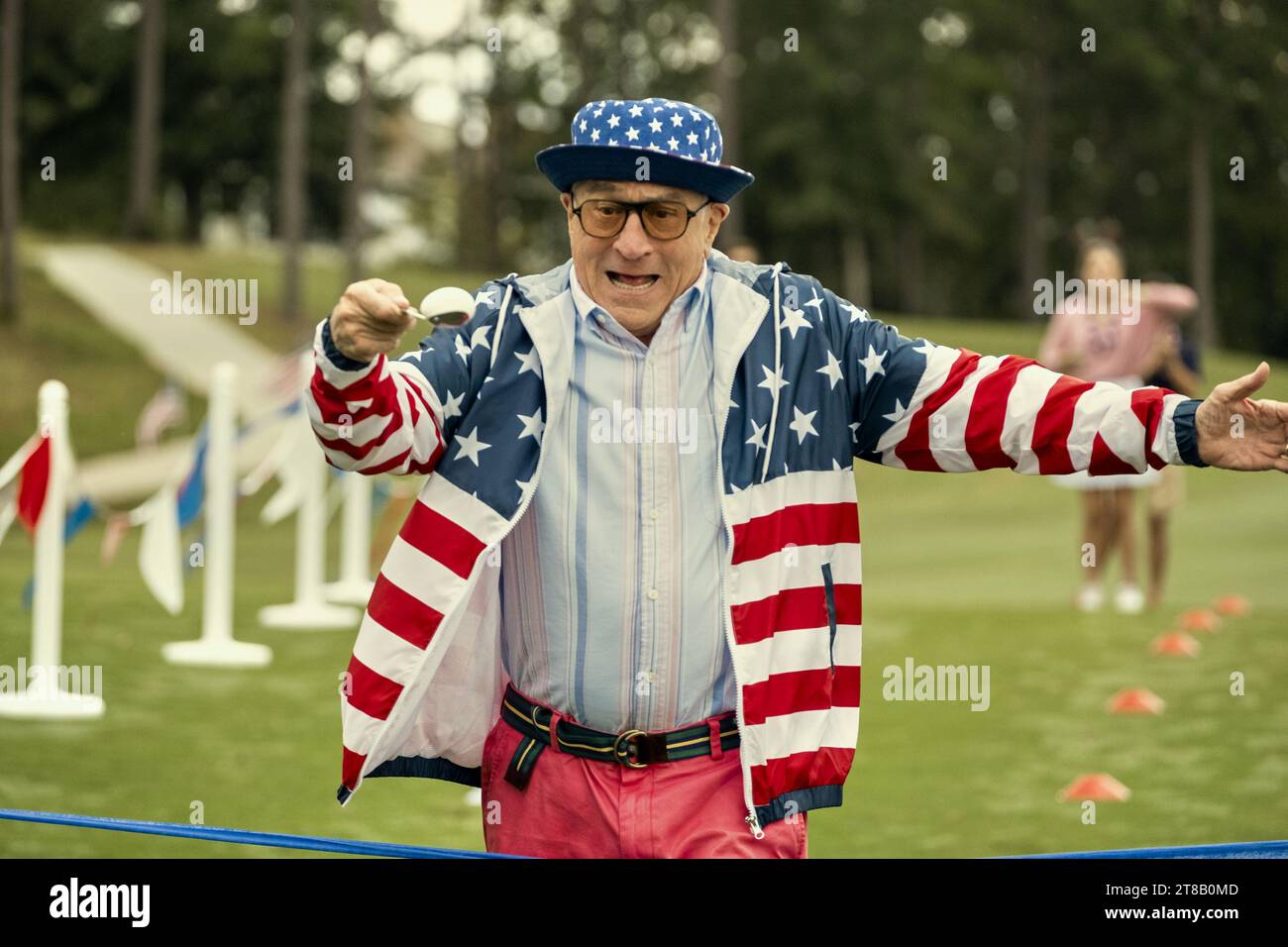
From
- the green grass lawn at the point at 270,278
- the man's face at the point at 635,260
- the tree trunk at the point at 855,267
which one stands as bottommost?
the man's face at the point at 635,260

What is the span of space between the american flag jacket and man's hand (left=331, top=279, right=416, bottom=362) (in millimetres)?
227

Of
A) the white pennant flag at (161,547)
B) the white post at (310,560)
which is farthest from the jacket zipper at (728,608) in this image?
the white post at (310,560)

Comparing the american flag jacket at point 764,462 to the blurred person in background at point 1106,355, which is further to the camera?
the blurred person in background at point 1106,355

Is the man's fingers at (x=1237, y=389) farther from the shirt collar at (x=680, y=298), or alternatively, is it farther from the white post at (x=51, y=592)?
the white post at (x=51, y=592)

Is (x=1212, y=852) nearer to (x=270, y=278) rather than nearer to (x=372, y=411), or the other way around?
(x=372, y=411)

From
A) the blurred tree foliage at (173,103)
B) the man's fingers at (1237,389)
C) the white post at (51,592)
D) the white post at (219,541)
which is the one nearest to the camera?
the man's fingers at (1237,389)

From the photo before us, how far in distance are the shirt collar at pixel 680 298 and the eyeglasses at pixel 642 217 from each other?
12 centimetres

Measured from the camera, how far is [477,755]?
428 centimetres

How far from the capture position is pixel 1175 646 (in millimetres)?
11648

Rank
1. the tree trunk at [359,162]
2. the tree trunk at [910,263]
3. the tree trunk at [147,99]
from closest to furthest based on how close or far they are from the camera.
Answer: the tree trunk at [359,162] < the tree trunk at [147,99] < the tree trunk at [910,263]

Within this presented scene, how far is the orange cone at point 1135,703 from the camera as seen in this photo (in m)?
9.99

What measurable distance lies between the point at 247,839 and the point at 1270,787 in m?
5.53

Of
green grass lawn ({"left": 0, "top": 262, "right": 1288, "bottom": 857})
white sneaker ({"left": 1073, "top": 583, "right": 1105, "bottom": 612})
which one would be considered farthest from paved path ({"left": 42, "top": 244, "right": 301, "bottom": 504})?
white sneaker ({"left": 1073, "top": 583, "right": 1105, "bottom": 612})

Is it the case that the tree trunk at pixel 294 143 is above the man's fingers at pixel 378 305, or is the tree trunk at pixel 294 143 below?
above
